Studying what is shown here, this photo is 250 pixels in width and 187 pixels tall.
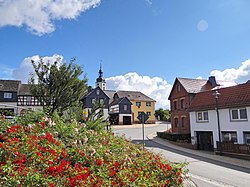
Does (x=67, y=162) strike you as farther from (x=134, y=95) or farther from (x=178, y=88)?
(x=134, y=95)

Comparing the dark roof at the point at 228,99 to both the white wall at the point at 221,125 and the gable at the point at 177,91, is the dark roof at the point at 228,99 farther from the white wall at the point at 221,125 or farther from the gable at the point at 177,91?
the gable at the point at 177,91

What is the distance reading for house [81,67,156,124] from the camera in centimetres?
5088

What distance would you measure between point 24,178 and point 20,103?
137 feet

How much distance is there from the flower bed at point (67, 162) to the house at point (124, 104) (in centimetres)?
4300

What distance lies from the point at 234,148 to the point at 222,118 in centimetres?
391

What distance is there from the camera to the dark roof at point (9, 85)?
131ft

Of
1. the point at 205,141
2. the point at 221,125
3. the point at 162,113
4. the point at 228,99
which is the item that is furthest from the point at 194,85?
the point at 162,113

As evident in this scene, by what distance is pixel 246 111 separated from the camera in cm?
1983

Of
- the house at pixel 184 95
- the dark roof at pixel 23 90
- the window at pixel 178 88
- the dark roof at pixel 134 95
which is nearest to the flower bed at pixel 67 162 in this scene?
the house at pixel 184 95

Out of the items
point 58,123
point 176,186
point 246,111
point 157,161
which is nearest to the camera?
point 176,186

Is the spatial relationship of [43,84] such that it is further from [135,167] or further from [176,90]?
[176,90]

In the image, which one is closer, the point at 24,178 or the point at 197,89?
the point at 24,178

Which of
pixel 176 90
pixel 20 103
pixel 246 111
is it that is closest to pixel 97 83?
pixel 20 103

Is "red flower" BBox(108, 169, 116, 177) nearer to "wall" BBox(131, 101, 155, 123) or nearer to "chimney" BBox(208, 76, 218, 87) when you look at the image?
"chimney" BBox(208, 76, 218, 87)
